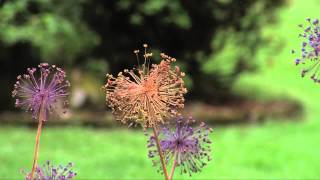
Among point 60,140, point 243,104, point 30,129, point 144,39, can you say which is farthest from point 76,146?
point 243,104

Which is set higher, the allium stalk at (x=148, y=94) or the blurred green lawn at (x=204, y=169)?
the blurred green lawn at (x=204, y=169)

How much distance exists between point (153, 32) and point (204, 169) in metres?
2.75

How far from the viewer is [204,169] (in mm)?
7160

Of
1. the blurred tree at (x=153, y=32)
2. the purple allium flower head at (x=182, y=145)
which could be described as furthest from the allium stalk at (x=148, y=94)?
the blurred tree at (x=153, y=32)

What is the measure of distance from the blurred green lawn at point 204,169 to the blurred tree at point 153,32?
0.95 m

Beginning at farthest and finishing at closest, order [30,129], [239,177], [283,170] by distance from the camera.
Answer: [30,129]
[283,170]
[239,177]

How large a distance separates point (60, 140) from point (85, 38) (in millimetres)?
1767

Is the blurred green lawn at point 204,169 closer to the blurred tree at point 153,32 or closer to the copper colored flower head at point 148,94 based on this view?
the blurred tree at point 153,32

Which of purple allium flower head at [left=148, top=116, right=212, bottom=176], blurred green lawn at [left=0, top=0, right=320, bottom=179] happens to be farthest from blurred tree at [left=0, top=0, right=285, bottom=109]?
purple allium flower head at [left=148, top=116, right=212, bottom=176]

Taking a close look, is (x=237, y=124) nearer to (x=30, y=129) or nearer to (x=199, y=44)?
(x=199, y=44)

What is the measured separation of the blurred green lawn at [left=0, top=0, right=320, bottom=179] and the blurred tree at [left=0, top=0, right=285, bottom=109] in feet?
3.11

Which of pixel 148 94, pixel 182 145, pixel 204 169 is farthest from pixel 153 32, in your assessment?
pixel 148 94

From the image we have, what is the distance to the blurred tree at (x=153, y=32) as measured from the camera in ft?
29.4

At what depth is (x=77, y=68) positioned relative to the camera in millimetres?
10250
